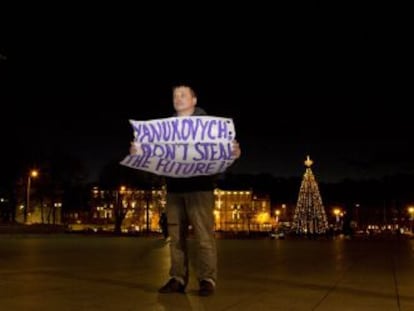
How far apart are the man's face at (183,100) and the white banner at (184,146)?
23 centimetres

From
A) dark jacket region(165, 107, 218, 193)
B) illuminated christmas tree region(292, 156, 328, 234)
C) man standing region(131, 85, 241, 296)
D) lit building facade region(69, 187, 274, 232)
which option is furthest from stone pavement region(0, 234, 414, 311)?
lit building facade region(69, 187, 274, 232)

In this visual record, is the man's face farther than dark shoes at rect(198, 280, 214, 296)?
Yes

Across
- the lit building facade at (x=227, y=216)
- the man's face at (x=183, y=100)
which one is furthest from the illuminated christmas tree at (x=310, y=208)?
the man's face at (x=183, y=100)

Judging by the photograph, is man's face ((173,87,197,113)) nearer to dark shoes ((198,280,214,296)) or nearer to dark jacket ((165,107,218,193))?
dark jacket ((165,107,218,193))

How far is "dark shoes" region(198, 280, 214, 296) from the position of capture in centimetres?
747

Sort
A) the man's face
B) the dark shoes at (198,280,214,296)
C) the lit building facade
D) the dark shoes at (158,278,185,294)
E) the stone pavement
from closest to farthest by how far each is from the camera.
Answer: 1. the stone pavement
2. the dark shoes at (198,280,214,296)
3. the dark shoes at (158,278,185,294)
4. the man's face
5. the lit building facade

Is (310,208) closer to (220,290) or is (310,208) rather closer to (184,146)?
(220,290)

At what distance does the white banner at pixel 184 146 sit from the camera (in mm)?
7742

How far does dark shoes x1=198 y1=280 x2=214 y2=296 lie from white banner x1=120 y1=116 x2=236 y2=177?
124 centimetres

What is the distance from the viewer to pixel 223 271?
1161 cm

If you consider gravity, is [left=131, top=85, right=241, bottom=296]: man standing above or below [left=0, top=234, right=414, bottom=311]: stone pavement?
above

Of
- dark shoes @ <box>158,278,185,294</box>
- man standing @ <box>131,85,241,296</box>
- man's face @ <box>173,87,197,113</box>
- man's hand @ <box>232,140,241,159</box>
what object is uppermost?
man's face @ <box>173,87,197,113</box>

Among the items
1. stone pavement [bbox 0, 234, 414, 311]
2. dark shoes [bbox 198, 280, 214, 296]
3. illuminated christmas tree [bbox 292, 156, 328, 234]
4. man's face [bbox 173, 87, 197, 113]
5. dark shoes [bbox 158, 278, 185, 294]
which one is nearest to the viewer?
stone pavement [bbox 0, 234, 414, 311]

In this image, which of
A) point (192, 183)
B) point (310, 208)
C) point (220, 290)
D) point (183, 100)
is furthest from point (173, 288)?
point (310, 208)
